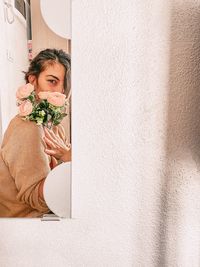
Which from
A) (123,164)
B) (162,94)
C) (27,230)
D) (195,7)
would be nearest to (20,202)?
(27,230)

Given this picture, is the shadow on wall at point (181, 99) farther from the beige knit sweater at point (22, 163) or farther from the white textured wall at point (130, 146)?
the beige knit sweater at point (22, 163)

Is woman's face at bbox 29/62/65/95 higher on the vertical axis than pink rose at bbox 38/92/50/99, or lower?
higher

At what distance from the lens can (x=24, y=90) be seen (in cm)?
90

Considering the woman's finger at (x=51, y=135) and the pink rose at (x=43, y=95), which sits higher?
the pink rose at (x=43, y=95)

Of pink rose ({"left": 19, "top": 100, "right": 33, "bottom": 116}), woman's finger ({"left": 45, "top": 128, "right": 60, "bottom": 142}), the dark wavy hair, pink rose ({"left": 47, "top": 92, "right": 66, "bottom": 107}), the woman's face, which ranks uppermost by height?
the dark wavy hair

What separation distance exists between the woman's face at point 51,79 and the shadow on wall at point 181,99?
1.24ft

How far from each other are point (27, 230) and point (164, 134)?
0.61 metres

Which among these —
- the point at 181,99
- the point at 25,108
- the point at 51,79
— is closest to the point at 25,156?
the point at 25,108

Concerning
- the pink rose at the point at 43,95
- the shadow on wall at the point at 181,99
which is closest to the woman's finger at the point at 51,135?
the pink rose at the point at 43,95

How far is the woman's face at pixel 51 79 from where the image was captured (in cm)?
91

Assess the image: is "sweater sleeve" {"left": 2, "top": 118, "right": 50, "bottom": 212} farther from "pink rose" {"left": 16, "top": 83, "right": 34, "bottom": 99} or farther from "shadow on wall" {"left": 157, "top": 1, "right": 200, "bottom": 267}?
"shadow on wall" {"left": 157, "top": 1, "right": 200, "bottom": 267}

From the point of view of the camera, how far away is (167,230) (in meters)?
1.01

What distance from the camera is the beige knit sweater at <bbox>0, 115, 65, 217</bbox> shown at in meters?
0.92

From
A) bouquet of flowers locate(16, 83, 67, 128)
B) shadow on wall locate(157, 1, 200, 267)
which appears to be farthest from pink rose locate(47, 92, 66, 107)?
shadow on wall locate(157, 1, 200, 267)
